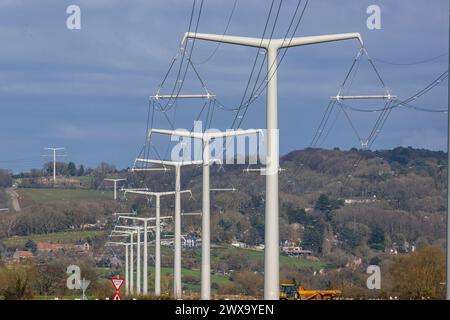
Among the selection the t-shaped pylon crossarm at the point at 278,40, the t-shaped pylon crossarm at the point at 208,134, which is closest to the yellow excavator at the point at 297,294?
the t-shaped pylon crossarm at the point at 208,134

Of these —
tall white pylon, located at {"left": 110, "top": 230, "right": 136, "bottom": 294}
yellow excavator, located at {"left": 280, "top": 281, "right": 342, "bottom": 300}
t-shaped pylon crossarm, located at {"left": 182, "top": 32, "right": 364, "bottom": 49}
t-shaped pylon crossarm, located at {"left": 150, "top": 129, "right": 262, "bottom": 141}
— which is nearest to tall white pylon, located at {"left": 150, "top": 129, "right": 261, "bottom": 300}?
t-shaped pylon crossarm, located at {"left": 150, "top": 129, "right": 262, "bottom": 141}

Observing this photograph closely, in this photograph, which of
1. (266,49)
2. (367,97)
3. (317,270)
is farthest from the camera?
(317,270)

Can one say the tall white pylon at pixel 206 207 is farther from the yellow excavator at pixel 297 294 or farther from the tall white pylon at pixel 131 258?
the tall white pylon at pixel 131 258

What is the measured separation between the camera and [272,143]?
40.2 meters

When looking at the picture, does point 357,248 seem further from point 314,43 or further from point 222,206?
point 314,43

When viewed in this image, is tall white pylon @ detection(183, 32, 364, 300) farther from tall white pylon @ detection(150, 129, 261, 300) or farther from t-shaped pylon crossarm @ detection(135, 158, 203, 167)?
t-shaped pylon crossarm @ detection(135, 158, 203, 167)

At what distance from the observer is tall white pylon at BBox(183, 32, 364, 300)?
3959 centimetres

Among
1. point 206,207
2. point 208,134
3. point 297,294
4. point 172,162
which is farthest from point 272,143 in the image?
point 172,162

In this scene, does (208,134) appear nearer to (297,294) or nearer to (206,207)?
(206,207)

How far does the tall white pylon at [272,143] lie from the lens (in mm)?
39594

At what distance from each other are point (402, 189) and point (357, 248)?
76.3ft
